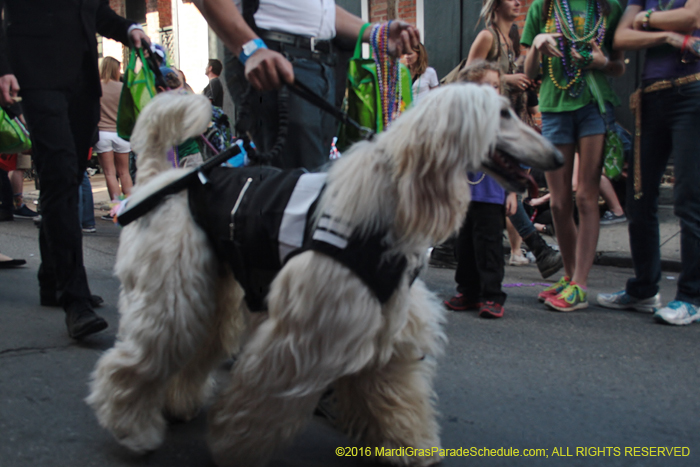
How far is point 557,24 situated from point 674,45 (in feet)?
2.69

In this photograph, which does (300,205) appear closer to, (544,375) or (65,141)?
(544,375)

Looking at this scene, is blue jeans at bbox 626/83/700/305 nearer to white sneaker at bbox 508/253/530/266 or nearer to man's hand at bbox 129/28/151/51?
white sneaker at bbox 508/253/530/266

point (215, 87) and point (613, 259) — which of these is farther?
point (215, 87)

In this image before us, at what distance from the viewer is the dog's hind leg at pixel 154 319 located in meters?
2.16

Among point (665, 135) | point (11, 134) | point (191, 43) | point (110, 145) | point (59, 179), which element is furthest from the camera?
point (191, 43)

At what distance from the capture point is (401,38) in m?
2.65

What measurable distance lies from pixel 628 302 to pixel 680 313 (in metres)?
0.48

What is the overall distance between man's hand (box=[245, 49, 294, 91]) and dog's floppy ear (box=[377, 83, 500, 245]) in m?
0.62

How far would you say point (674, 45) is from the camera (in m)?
3.92

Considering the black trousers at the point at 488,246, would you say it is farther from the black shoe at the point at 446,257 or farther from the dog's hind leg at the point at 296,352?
the dog's hind leg at the point at 296,352

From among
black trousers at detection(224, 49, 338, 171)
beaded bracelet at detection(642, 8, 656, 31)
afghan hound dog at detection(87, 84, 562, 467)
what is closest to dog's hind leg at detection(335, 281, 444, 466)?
afghan hound dog at detection(87, 84, 562, 467)

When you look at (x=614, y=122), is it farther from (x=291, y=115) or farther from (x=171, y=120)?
(x=171, y=120)

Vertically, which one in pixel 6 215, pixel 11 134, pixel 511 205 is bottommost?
pixel 6 215

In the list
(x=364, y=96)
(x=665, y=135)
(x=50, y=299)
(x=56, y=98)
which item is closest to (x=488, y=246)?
(x=665, y=135)
